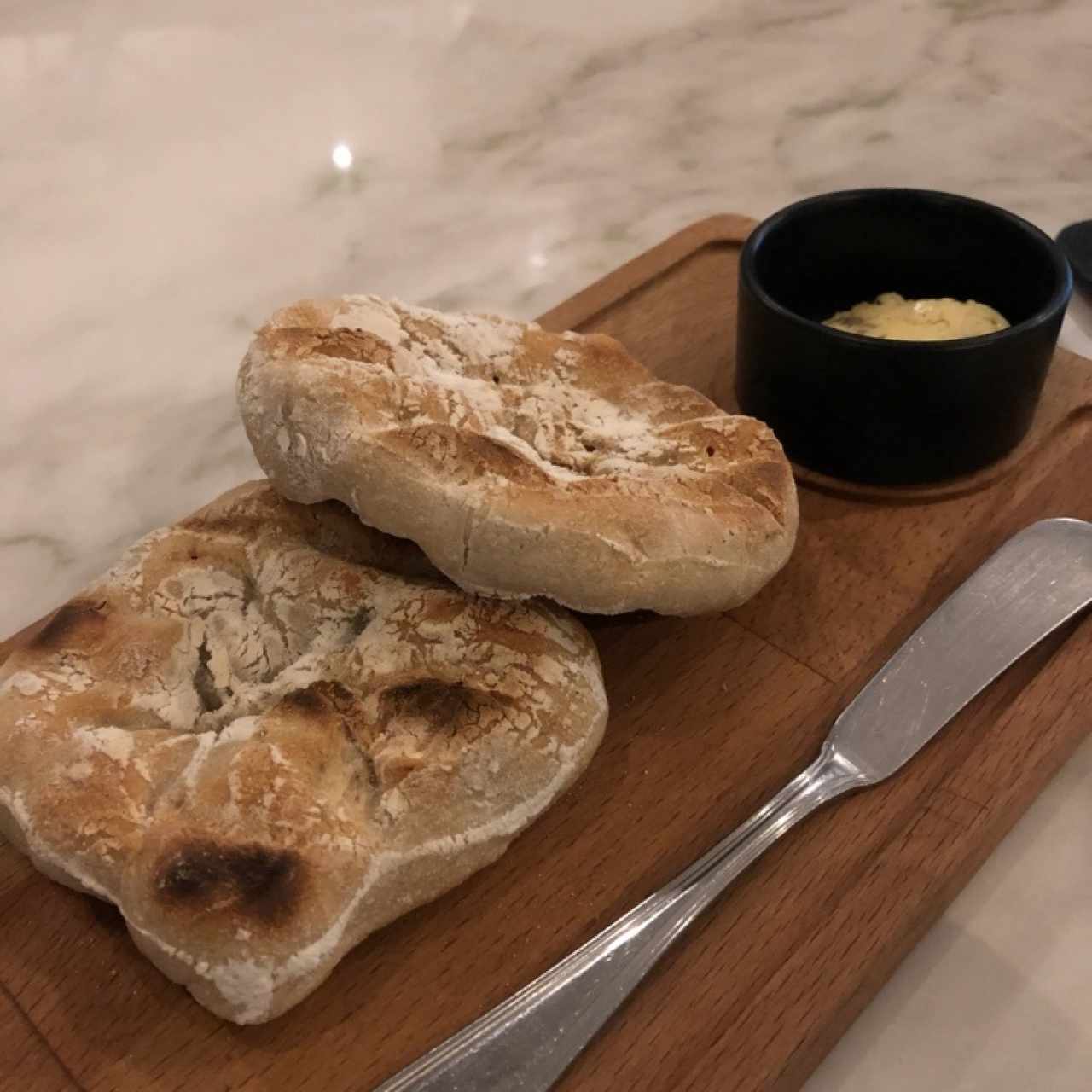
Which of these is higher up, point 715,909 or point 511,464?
point 511,464

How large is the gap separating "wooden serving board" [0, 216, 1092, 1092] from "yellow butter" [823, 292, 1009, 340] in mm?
208

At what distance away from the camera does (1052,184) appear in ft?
5.83

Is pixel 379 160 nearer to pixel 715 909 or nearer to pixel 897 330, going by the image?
pixel 897 330

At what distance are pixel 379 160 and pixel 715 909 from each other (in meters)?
1.41

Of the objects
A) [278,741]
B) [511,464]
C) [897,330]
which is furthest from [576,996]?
[897,330]

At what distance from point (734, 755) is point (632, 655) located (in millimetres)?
134

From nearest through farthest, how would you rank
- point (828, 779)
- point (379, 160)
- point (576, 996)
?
1. point (576, 996)
2. point (828, 779)
3. point (379, 160)

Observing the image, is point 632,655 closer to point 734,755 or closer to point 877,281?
point 734,755

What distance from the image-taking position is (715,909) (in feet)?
2.86

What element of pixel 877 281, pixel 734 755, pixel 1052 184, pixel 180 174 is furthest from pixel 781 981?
pixel 180 174

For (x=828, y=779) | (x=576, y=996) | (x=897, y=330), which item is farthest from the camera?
(x=897, y=330)

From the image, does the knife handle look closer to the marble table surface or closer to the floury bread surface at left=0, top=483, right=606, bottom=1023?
the floury bread surface at left=0, top=483, right=606, bottom=1023

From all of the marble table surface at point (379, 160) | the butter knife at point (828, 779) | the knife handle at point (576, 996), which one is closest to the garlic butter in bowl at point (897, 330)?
the butter knife at point (828, 779)

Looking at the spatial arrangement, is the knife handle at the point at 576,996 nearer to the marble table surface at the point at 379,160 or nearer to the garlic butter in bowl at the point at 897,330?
the marble table surface at the point at 379,160
